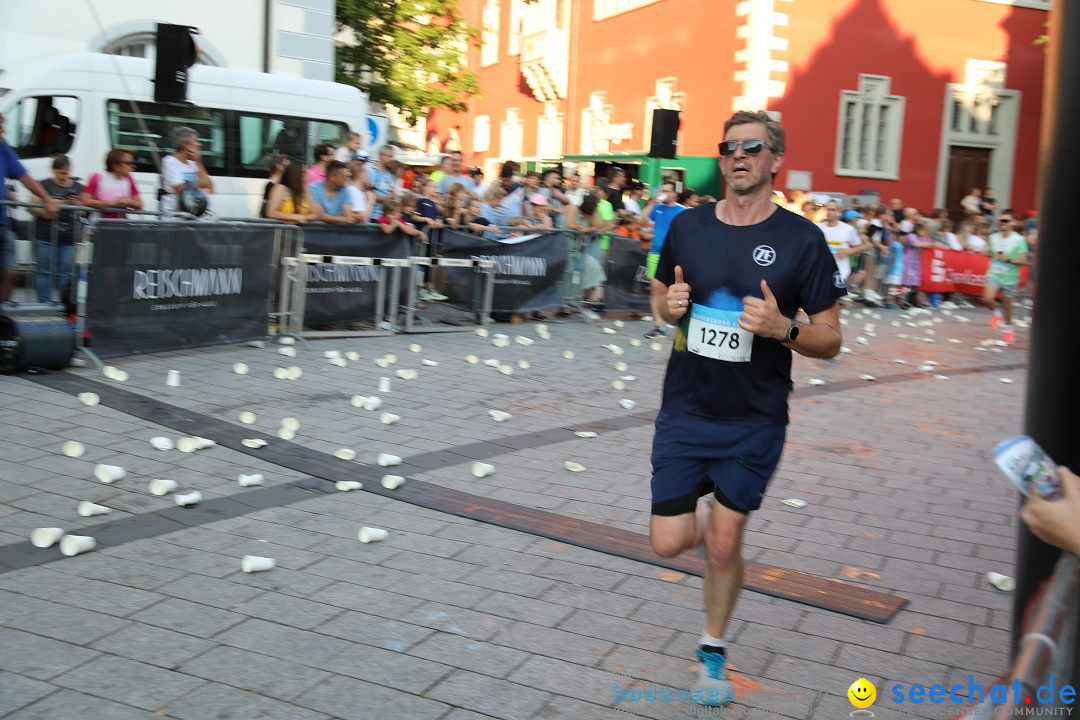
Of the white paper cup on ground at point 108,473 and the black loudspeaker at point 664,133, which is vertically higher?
the black loudspeaker at point 664,133

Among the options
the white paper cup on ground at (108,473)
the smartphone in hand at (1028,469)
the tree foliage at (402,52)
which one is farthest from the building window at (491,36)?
the smartphone in hand at (1028,469)

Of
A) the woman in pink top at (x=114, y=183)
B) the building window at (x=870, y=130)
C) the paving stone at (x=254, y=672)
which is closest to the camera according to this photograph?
the paving stone at (x=254, y=672)

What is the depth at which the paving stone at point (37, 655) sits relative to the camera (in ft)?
11.6

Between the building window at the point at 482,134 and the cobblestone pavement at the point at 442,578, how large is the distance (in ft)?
113

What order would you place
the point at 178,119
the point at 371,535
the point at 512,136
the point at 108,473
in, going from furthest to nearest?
the point at 512,136 → the point at 178,119 → the point at 108,473 → the point at 371,535

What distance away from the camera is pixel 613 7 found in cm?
3159

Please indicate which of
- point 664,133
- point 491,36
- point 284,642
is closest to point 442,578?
point 284,642

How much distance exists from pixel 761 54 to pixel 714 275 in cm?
2271

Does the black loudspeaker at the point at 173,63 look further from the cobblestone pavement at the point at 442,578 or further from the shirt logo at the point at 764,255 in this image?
the shirt logo at the point at 764,255

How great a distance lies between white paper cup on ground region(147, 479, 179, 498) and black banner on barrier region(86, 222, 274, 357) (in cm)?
354

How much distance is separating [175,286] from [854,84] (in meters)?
21.2

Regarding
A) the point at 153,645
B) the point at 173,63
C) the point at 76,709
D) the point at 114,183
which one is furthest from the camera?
the point at 173,63

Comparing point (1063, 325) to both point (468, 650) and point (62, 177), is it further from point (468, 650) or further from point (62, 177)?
point (62, 177)

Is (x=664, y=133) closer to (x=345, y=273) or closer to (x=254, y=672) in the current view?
(x=345, y=273)
